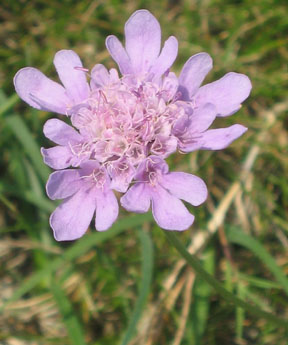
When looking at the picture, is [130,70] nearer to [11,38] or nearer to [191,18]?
[191,18]

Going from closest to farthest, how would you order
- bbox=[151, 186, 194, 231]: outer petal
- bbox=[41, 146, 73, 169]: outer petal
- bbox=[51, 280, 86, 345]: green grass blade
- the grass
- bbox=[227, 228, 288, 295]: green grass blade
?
bbox=[151, 186, 194, 231]: outer petal
bbox=[41, 146, 73, 169]: outer petal
bbox=[227, 228, 288, 295]: green grass blade
bbox=[51, 280, 86, 345]: green grass blade
the grass

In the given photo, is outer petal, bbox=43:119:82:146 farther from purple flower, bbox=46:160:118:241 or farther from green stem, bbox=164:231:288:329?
green stem, bbox=164:231:288:329

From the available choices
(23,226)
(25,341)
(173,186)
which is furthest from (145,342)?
(173,186)

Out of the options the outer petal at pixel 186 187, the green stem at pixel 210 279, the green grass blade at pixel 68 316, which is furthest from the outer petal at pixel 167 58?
the green grass blade at pixel 68 316

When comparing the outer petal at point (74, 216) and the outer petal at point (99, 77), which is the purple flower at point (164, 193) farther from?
the outer petal at point (99, 77)

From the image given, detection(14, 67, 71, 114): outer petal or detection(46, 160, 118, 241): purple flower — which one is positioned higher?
detection(14, 67, 71, 114): outer petal

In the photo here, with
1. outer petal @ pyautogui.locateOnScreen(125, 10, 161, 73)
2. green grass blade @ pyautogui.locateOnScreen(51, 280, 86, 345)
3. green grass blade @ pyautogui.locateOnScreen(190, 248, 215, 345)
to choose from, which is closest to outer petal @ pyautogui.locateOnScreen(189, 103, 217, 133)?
outer petal @ pyautogui.locateOnScreen(125, 10, 161, 73)

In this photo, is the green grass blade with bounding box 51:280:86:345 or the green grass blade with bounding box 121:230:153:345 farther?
the green grass blade with bounding box 51:280:86:345
